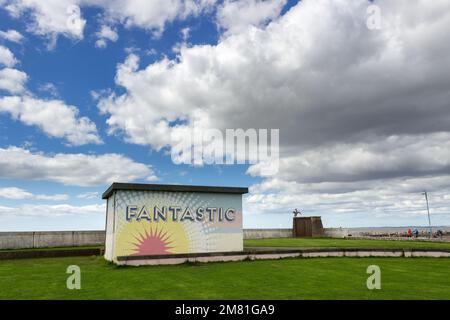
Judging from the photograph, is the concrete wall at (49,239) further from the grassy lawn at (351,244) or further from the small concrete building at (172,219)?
the grassy lawn at (351,244)

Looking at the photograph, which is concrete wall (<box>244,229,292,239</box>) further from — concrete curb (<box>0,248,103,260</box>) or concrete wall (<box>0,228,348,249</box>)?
concrete curb (<box>0,248,103,260</box>)

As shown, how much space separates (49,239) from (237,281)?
23.4 meters

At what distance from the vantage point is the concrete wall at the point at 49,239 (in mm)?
27703

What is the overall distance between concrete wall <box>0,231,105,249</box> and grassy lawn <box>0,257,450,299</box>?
44.9 feet

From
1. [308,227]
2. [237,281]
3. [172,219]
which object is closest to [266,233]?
[308,227]

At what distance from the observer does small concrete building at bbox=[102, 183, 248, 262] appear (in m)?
17.7

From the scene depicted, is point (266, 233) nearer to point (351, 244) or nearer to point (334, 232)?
point (334, 232)

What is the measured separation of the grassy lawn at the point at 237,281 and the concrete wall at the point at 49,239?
13678 millimetres

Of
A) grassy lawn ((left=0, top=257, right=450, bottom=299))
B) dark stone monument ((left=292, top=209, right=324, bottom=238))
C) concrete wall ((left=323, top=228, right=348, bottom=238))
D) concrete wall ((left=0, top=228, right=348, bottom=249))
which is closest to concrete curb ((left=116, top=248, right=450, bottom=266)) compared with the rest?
grassy lawn ((left=0, top=257, right=450, bottom=299))

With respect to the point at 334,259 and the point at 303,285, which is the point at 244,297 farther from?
the point at 334,259
